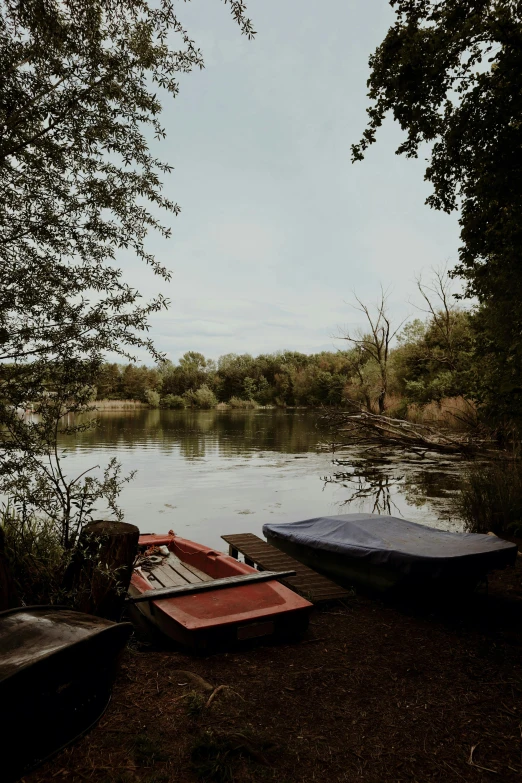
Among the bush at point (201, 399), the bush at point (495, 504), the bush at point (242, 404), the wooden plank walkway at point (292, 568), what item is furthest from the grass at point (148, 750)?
the bush at point (242, 404)

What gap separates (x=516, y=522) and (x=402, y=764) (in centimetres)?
584

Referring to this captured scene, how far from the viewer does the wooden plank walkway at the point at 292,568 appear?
5570 millimetres

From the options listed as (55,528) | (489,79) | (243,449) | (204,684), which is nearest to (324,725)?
(204,684)

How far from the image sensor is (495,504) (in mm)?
8898

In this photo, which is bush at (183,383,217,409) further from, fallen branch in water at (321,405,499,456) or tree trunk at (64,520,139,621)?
tree trunk at (64,520,139,621)

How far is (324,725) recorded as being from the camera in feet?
10.7

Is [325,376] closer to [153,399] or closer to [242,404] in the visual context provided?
[242,404]

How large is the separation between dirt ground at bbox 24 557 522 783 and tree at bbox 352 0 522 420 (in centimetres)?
348

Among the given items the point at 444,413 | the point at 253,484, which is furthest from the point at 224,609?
the point at 444,413

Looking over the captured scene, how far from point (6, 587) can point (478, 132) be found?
652 centimetres

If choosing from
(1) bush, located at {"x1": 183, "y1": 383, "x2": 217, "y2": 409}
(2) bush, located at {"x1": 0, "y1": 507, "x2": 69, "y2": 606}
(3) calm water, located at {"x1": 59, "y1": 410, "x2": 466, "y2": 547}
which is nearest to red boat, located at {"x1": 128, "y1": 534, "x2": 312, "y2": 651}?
(2) bush, located at {"x1": 0, "y1": 507, "x2": 69, "y2": 606}

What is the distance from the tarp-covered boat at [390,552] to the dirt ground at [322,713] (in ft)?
1.80

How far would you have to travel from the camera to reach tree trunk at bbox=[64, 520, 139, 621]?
12.7 ft

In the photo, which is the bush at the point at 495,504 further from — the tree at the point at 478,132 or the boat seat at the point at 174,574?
the boat seat at the point at 174,574
